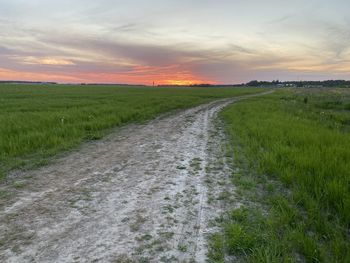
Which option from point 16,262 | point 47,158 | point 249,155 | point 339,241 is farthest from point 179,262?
point 47,158

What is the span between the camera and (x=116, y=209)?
4562mm

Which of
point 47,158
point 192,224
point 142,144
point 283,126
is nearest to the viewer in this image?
point 192,224

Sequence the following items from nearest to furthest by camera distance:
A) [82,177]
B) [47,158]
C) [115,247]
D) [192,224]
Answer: [115,247] < [192,224] < [82,177] < [47,158]

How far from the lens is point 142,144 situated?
376 inches

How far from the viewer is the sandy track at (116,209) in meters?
3.44

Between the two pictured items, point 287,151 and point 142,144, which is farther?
point 142,144

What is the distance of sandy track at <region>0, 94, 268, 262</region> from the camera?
344 cm

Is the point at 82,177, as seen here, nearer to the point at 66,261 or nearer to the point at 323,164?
the point at 66,261

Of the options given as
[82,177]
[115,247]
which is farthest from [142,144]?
[115,247]

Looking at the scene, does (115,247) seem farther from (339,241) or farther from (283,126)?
(283,126)

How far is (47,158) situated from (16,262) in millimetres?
5075

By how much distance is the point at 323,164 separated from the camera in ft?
21.2

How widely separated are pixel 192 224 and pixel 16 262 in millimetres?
2207

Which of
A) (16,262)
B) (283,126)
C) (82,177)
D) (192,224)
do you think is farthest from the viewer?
(283,126)
